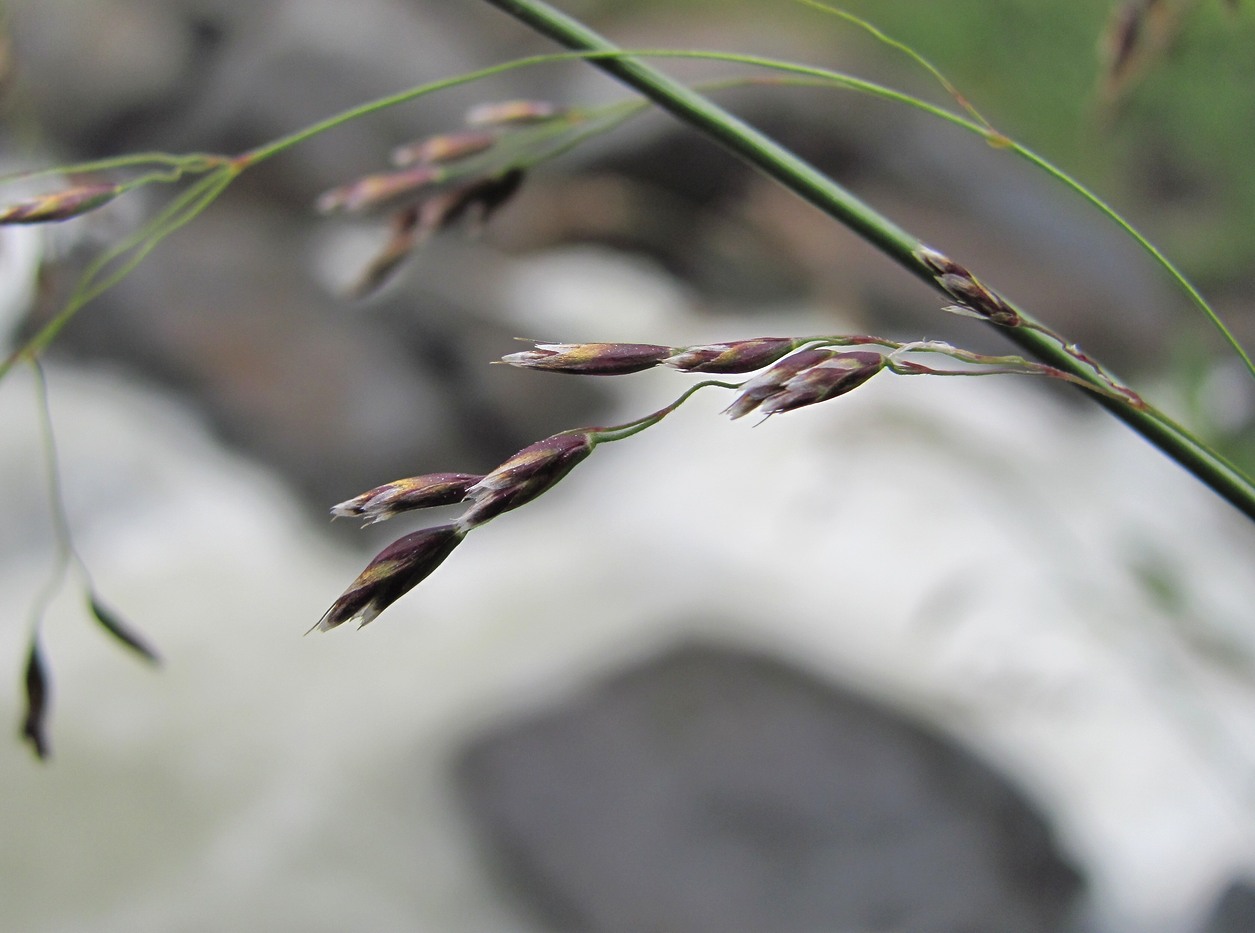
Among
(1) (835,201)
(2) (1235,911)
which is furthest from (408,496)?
(2) (1235,911)

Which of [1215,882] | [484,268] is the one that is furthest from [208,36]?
[1215,882]

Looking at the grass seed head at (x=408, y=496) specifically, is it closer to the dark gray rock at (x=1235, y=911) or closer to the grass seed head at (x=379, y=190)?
the grass seed head at (x=379, y=190)

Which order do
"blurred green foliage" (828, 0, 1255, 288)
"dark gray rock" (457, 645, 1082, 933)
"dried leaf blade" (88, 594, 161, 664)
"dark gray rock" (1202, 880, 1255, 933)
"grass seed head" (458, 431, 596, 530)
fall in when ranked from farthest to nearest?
1. "blurred green foliage" (828, 0, 1255, 288)
2. "dark gray rock" (457, 645, 1082, 933)
3. "dark gray rock" (1202, 880, 1255, 933)
4. "dried leaf blade" (88, 594, 161, 664)
5. "grass seed head" (458, 431, 596, 530)

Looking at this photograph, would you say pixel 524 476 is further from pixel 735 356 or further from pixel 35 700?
pixel 35 700

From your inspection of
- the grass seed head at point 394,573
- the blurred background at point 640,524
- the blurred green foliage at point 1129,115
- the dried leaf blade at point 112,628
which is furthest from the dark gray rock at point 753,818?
the blurred green foliage at point 1129,115

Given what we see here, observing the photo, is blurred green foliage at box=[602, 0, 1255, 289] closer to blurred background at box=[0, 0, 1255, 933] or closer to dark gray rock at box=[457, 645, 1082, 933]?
blurred background at box=[0, 0, 1255, 933]

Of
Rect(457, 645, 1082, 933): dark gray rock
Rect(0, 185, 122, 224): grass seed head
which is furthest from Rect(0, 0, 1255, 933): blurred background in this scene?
Rect(0, 185, 122, 224): grass seed head
